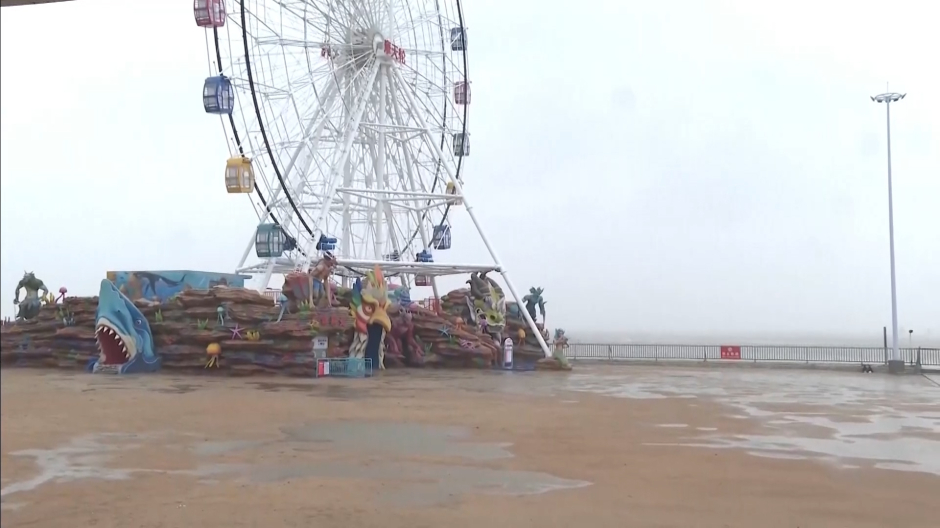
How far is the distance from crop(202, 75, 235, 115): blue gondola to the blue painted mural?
20.4 feet

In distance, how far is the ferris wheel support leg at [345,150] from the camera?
28422mm

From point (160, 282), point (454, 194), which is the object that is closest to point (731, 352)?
point (454, 194)

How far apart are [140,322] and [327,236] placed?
7.76 m

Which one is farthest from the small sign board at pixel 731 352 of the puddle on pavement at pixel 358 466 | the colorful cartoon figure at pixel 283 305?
the puddle on pavement at pixel 358 466

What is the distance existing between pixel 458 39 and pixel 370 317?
14138 mm

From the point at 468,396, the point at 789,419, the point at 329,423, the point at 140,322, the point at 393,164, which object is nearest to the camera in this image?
the point at 329,423

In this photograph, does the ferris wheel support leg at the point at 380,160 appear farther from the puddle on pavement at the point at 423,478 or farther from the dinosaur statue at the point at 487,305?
the puddle on pavement at the point at 423,478

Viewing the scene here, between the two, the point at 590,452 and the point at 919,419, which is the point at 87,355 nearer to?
the point at 590,452

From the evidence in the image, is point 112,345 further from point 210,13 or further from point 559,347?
point 559,347

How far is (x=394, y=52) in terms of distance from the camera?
104 feet

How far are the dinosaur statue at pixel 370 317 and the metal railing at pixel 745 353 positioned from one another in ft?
40.2

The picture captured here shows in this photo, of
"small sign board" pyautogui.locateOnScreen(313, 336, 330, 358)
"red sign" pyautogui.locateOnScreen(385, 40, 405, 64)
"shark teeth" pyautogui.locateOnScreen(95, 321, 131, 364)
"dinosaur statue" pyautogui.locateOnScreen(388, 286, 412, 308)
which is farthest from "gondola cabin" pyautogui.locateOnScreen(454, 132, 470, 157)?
"shark teeth" pyautogui.locateOnScreen(95, 321, 131, 364)

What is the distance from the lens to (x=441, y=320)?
2959cm

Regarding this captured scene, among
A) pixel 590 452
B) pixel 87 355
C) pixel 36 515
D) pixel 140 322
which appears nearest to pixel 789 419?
pixel 590 452
